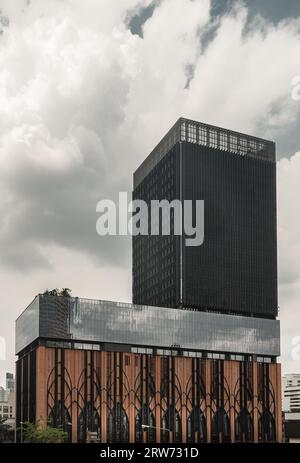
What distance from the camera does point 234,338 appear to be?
6934 inches

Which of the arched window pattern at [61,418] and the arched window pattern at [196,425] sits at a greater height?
the arched window pattern at [61,418]

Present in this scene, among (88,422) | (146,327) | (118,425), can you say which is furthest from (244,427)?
(88,422)

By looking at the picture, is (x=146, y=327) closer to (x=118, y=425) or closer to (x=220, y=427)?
(x=118, y=425)

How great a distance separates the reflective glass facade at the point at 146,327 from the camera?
5994 inches

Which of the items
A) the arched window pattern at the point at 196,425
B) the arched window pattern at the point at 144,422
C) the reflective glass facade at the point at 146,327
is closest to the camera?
the arched window pattern at the point at 144,422

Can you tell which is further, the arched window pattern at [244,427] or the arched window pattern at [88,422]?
the arched window pattern at [244,427]

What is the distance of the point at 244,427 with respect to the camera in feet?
532

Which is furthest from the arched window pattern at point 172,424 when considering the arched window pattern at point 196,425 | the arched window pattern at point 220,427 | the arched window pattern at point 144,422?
the arched window pattern at point 220,427

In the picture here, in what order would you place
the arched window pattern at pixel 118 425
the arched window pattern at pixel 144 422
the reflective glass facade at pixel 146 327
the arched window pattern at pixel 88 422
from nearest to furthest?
1. the arched window pattern at pixel 88 422
2. the arched window pattern at pixel 118 425
3. the arched window pattern at pixel 144 422
4. the reflective glass facade at pixel 146 327

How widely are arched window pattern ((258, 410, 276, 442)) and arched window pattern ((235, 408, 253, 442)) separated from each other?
9.11ft

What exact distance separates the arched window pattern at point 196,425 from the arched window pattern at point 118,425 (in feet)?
53.8

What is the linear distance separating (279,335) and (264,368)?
48.1 feet

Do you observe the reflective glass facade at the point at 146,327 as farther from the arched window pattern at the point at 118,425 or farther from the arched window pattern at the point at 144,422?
the arched window pattern at the point at 144,422
